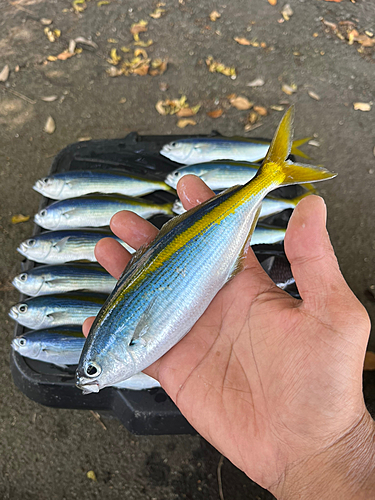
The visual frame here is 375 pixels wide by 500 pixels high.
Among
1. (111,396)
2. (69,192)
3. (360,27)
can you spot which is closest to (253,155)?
(69,192)

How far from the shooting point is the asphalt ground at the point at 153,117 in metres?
3.12

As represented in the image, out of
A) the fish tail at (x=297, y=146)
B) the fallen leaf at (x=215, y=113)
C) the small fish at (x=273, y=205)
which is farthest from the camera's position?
the fallen leaf at (x=215, y=113)

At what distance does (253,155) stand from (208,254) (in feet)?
6.56

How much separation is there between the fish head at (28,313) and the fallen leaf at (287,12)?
5859 mm

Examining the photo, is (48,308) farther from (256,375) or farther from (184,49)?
(184,49)

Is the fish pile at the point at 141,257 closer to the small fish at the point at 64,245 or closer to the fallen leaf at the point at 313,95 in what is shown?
the small fish at the point at 64,245

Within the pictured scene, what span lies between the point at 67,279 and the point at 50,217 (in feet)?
2.15

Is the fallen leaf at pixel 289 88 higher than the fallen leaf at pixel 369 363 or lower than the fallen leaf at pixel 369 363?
higher

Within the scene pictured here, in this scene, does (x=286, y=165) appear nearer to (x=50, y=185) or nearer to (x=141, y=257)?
(x=141, y=257)

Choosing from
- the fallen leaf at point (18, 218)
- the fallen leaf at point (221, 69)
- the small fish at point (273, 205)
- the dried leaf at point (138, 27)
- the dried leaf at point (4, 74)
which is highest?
the dried leaf at point (138, 27)

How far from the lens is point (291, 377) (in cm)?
175

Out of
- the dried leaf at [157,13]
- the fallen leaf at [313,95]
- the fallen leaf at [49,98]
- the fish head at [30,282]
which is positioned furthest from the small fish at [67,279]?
the dried leaf at [157,13]

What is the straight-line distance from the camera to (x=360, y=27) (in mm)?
5801

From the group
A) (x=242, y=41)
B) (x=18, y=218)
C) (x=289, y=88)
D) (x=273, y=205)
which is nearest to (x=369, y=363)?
(x=273, y=205)
